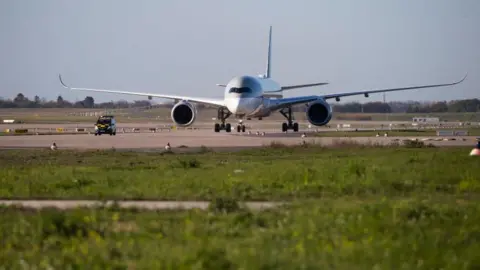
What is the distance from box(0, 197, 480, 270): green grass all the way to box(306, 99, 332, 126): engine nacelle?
4657 cm

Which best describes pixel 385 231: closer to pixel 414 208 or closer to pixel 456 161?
pixel 414 208

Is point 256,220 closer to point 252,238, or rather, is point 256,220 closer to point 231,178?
point 252,238

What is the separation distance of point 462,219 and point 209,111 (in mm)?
76844

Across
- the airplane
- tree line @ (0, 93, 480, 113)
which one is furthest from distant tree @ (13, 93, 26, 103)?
the airplane

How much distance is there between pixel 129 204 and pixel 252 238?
6.33 meters

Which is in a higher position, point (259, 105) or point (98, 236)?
point (259, 105)

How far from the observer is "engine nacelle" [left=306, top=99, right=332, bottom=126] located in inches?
2566

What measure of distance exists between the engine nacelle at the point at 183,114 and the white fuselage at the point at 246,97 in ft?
9.33

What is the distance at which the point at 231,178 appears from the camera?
25.4 metres

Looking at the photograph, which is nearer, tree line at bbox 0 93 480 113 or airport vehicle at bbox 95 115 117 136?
airport vehicle at bbox 95 115 117 136

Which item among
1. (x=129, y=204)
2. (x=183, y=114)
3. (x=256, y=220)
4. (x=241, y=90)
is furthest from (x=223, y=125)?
(x=256, y=220)

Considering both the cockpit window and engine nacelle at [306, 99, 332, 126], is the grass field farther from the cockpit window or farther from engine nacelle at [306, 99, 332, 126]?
engine nacelle at [306, 99, 332, 126]

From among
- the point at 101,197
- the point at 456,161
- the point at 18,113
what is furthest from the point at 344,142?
the point at 18,113

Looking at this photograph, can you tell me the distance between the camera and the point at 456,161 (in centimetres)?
3102
